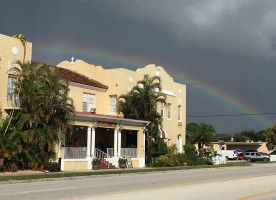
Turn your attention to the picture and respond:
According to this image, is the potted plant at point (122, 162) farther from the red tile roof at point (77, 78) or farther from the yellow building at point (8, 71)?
the yellow building at point (8, 71)

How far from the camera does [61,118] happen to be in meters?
27.4

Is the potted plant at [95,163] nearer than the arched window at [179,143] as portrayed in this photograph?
Yes

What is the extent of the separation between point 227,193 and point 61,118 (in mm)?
15802

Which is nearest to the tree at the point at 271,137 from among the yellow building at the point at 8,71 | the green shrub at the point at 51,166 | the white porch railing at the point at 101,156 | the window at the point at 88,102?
the window at the point at 88,102

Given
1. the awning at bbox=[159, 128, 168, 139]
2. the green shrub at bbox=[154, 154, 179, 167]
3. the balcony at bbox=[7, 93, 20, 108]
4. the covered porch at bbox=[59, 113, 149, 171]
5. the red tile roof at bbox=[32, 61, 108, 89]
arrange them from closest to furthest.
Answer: the balcony at bbox=[7, 93, 20, 108]
the covered porch at bbox=[59, 113, 149, 171]
the red tile roof at bbox=[32, 61, 108, 89]
the green shrub at bbox=[154, 154, 179, 167]
the awning at bbox=[159, 128, 168, 139]

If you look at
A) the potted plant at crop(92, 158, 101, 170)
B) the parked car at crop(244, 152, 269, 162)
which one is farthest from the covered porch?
the parked car at crop(244, 152, 269, 162)

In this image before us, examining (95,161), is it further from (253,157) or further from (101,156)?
(253,157)

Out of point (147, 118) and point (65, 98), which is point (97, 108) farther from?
point (65, 98)

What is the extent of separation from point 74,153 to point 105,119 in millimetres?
3995

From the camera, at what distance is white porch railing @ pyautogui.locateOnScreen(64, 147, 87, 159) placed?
29391mm

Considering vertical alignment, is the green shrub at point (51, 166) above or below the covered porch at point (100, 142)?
below

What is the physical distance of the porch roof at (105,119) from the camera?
29.9 meters

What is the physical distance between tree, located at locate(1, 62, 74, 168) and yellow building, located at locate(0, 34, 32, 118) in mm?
1212

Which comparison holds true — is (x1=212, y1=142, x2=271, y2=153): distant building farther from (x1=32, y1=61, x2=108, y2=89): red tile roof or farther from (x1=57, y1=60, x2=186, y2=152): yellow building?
(x1=32, y1=61, x2=108, y2=89): red tile roof
